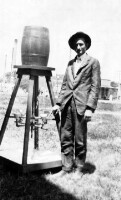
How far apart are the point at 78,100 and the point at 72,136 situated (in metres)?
0.69

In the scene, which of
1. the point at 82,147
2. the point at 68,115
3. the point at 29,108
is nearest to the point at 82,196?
the point at 82,147

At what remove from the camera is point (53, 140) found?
833cm

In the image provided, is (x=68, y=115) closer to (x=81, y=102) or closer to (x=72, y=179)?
(x=81, y=102)

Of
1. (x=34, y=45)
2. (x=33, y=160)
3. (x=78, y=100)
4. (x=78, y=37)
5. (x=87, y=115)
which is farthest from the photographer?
(x=33, y=160)

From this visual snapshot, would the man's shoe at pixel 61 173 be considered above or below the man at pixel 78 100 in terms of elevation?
below

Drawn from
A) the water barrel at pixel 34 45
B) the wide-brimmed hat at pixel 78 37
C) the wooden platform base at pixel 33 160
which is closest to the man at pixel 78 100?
the wide-brimmed hat at pixel 78 37

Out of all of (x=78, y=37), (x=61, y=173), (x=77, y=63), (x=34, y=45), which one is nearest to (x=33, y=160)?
(x=61, y=173)

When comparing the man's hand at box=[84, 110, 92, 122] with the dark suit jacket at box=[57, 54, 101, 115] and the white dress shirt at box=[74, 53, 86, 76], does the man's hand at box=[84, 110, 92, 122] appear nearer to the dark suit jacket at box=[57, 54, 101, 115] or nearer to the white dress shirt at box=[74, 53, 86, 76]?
the dark suit jacket at box=[57, 54, 101, 115]

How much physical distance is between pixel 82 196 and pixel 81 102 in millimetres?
1488

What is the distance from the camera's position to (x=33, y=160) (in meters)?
5.39

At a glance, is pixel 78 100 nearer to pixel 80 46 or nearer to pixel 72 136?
pixel 72 136

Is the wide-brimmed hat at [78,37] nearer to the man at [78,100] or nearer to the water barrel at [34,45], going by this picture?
the man at [78,100]

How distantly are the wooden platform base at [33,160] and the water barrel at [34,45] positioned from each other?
174 centimetres

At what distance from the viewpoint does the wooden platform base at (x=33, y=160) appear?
5059 mm
